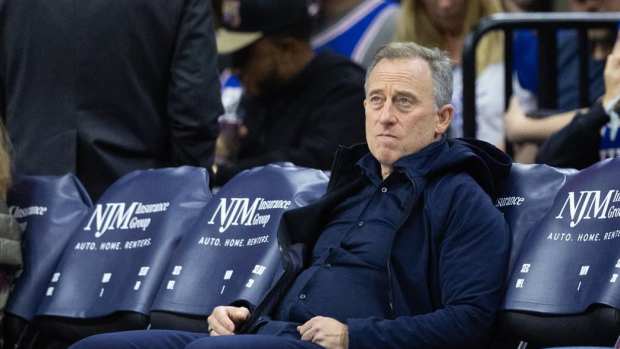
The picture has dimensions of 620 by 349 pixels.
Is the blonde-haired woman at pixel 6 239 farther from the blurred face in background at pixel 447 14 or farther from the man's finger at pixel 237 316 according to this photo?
the blurred face in background at pixel 447 14

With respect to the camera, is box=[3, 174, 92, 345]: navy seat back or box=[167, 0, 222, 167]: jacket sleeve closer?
box=[3, 174, 92, 345]: navy seat back

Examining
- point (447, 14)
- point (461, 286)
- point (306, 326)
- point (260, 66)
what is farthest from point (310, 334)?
point (447, 14)

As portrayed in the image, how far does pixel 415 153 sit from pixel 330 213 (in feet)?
1.31

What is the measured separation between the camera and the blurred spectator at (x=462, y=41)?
7723 mm

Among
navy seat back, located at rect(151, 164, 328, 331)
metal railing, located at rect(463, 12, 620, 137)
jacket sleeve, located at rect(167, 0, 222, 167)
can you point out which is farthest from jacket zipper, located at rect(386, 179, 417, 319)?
metal railing, located at rect(463, 12, 620, 137)

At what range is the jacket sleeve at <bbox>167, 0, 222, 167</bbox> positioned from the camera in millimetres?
6730

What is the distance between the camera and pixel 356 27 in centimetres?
869

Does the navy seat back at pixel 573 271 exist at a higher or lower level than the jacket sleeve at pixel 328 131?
higher

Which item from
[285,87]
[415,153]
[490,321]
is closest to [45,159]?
[285,87]

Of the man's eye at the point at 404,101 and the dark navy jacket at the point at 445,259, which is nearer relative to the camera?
the dark navy jacket at the point at 445,259

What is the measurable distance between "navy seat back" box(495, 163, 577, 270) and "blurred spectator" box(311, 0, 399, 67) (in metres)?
3.09

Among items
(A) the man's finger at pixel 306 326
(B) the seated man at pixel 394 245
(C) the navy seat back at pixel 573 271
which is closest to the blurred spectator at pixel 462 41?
(B) the seated man at pixel 394 245

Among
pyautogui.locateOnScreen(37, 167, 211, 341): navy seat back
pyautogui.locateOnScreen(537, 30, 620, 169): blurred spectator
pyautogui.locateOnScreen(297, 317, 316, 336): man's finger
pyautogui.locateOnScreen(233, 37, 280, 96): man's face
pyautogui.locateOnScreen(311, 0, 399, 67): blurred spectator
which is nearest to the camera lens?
pyautogui.locateOnScreen(297, 317, 316, 336): man's finger

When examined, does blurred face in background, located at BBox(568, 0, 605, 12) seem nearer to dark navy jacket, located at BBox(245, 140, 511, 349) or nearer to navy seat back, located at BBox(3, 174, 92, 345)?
dark navy jacket, located at BBox(245, 140, 511, 349)
